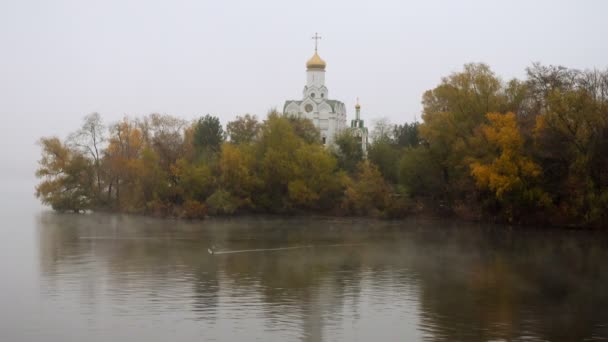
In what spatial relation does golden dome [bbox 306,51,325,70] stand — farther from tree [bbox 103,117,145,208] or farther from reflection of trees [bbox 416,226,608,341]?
reflection of trees [bbox 416,226,608,341]

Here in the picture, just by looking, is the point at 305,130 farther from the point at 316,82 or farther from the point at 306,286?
the point at 306,286

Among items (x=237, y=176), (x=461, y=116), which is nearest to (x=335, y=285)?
(x=461, y=116)

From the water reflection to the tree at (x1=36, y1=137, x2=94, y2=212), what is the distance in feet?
62.4

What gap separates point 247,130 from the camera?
2554 inches

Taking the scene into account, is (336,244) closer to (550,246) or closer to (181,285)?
(550,246)

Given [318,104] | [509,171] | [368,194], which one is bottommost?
[368,194]

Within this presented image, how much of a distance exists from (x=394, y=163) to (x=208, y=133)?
63.2ft

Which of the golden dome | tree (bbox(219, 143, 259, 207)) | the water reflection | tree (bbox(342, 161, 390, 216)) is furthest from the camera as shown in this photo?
the golden dome

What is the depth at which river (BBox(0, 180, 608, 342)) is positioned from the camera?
1827 centimetres

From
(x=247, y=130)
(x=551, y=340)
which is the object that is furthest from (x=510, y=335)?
(x=247, y=130)

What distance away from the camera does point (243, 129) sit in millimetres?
65000

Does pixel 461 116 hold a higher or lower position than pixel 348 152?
higher

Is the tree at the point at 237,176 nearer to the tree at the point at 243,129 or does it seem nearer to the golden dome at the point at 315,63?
the tree at the point at 243,129

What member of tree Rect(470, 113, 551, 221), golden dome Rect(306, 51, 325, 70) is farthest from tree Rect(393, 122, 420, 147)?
tree Rect(470, 113, 551, 221)
